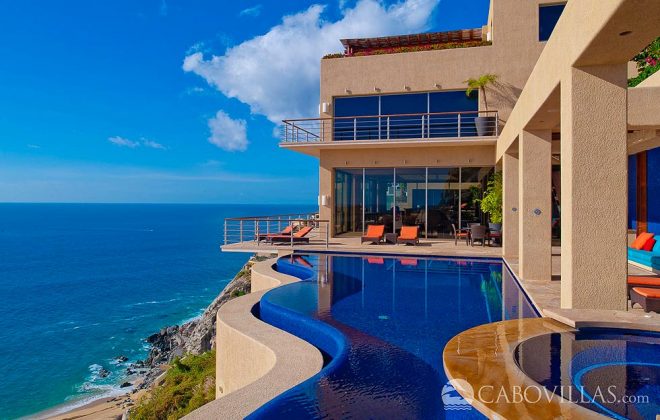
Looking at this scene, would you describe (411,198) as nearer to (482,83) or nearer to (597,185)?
(482,83)

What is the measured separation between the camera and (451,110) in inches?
698

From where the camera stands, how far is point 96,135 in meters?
85.4

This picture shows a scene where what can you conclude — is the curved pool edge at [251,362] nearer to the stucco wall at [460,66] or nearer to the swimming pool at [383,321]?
the swimming pool at [383,321]

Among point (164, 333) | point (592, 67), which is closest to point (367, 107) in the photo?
point (592, 67)

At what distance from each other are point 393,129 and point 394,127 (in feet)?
0.31

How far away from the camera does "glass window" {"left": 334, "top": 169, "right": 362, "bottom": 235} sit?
61.2ft

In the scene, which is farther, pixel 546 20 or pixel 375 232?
pixel 546 20

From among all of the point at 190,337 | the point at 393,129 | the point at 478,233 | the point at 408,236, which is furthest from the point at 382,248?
the point at 190,337

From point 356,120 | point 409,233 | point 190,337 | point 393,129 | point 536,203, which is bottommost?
point 190,337

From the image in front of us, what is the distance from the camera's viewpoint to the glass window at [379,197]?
18188 millimetres

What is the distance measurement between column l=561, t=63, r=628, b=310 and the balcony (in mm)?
10846

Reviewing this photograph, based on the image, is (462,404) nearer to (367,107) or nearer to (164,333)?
(367,107)

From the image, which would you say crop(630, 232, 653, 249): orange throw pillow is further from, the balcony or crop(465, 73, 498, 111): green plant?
crop(465, 73, 498, 111): green plant

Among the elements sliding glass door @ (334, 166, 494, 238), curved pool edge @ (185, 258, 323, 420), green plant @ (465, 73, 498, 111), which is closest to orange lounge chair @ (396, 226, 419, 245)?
sliding glass door @ (334, 166, 494, 238)
